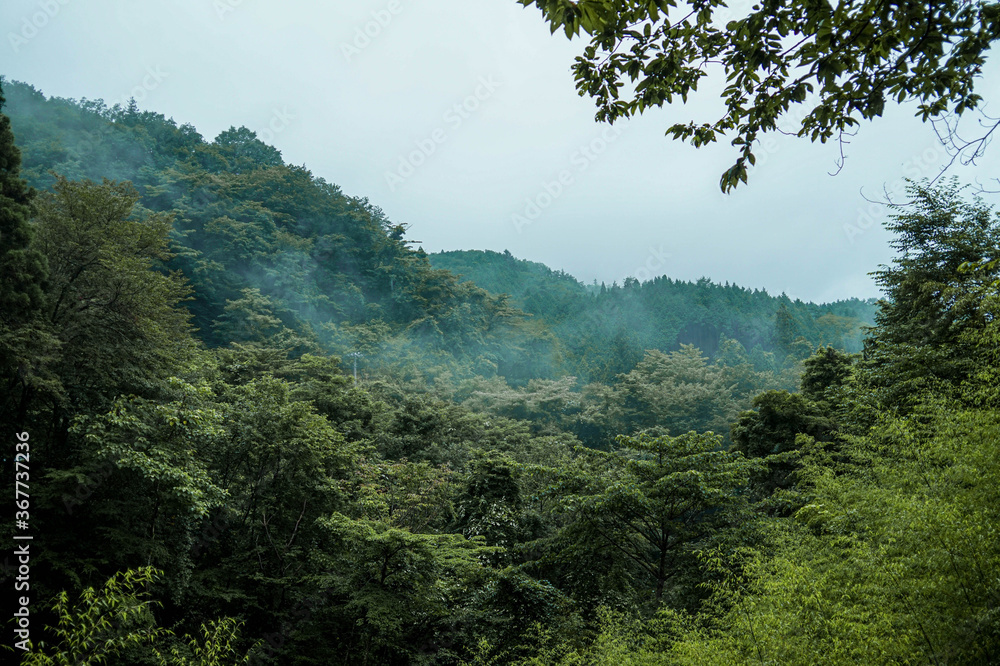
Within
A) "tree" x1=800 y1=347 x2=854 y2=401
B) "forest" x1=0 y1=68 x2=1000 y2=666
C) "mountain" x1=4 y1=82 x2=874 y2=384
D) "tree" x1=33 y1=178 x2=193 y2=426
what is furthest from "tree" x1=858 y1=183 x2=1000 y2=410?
"mountain" x1=4 y1=82 x2=874 y2=384

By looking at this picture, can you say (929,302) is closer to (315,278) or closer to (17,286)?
(17,286)

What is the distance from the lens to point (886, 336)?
11727mm

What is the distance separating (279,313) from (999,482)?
98.1 ft

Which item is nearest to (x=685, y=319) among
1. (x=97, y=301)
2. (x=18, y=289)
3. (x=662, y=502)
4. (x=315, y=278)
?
(x=315, y=278)

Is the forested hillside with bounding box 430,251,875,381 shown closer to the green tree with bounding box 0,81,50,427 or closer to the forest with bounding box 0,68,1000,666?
the forest with bounding box 0,68,1000,666

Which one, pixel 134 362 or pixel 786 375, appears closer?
pixel 134 362

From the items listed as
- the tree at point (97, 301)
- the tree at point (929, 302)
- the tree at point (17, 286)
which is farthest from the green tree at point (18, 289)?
the tree at point (929, 302)

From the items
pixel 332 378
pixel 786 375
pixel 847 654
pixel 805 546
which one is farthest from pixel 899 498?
pixel 786 375

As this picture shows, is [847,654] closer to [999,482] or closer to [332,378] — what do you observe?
[999,482]

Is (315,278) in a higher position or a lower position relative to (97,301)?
higher

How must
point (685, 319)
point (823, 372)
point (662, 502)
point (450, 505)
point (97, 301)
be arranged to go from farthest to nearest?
point (685, 319)
point (823, 372)
point (450, 505)
point (662, 502)
point (97, 301)

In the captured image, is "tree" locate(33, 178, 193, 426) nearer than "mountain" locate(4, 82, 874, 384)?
Yes

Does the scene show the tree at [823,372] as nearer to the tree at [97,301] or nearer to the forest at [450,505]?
Answer: the forest at [450,505]

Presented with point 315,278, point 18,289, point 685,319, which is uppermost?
point 685,319
